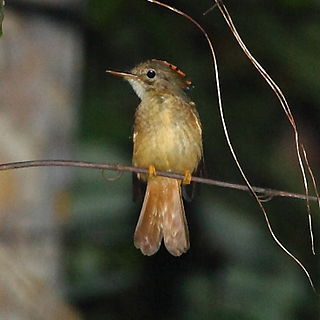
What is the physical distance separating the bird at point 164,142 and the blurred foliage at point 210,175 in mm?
1743

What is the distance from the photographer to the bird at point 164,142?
421cm

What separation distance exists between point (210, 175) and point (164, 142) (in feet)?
7.49

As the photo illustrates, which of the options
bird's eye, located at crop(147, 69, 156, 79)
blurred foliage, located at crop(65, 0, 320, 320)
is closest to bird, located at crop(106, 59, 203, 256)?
bird's eye, located at crop(147, 69, 156, 79)

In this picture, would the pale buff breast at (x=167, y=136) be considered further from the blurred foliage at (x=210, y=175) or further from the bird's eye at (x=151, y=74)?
the blurred foliage at (x=210, y=175)

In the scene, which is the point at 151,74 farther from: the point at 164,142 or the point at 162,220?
the point at 162,220

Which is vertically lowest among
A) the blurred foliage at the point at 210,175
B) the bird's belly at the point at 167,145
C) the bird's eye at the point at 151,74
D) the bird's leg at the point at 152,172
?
the bird's leg at the point at 152,172

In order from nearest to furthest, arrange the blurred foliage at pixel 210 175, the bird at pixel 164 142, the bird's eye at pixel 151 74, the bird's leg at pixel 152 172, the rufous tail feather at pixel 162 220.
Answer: the bird's leg at pixel 152 172 < the rufous tail feather at pixel 162 220 < the bird at pixel 164 142 < the bird's eye at pixel 151 74 < the blurred foliage at pixel 210 175

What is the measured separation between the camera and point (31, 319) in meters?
5.14

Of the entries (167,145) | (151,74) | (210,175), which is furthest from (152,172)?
(210,175)

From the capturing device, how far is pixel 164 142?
425 cm

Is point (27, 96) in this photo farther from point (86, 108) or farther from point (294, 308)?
point (294, 308)

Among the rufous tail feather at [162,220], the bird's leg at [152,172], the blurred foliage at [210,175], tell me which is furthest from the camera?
the blurred foliage at [210,175]

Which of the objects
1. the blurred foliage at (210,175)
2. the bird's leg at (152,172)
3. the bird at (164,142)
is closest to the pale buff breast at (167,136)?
the bird at (164,142)

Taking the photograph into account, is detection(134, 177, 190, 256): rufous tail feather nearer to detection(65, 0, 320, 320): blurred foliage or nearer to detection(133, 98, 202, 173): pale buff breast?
detection(133, 98, 202, 173): pale buff breast
